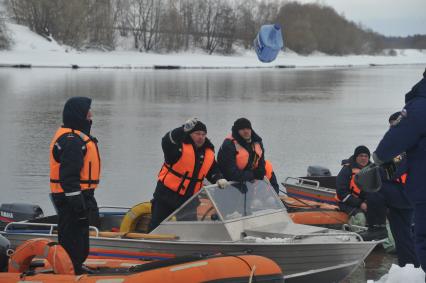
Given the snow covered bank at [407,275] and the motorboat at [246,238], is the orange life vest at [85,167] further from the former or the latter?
the snow covered bank at [407,275]

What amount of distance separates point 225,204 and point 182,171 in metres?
0.49

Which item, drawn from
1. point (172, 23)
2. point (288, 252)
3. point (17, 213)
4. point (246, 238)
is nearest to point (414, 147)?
point (288, 252)

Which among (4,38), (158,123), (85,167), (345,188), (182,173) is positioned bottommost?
(158,123)

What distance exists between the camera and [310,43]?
265 feet

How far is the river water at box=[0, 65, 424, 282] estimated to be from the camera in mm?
11227

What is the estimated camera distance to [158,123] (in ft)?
61.2

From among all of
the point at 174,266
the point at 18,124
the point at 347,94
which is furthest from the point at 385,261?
the point at 347,94

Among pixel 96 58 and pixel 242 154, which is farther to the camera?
pixel 96 58

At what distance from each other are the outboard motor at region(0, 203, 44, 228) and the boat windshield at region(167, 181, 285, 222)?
199 centimetres

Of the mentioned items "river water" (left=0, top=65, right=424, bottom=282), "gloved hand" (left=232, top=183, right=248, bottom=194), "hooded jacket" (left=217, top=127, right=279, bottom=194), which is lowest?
"river water" (left=0, top=65, right=424, bottom=282)

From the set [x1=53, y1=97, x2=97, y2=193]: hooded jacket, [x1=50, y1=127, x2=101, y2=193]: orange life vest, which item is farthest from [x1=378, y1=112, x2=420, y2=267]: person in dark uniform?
[x1=53, y1=97, x2=97, y2=193]: hooded jacket

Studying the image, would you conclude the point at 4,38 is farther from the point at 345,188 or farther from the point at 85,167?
the point at 85,167

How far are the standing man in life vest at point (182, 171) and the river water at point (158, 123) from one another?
1.73 m

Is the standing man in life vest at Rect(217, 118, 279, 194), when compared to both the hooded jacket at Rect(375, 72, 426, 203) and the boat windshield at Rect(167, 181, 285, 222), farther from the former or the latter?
the hooded jacket at Rect(375, 72, 426, 203)
